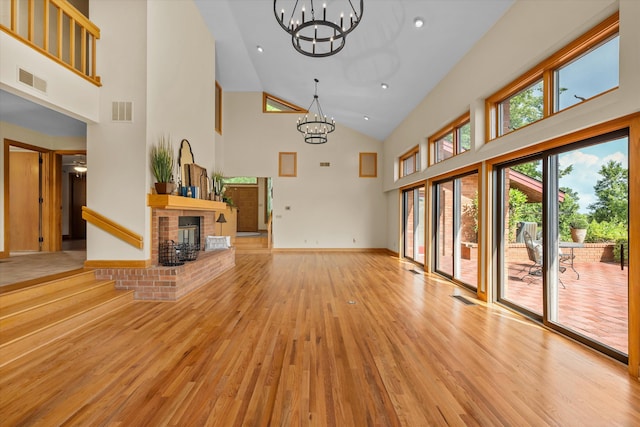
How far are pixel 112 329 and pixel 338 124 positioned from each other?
8637 mm

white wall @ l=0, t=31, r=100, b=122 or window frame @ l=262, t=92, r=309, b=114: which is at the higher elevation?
window frame @ l=262, t=92, r=309, b=114

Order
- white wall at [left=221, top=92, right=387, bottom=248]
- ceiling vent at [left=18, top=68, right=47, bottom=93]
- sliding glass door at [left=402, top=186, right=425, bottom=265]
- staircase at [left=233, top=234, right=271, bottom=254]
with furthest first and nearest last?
white wall at [left=221, top=92, right=387, bottom=248], staircase at [left=233, top=234, right=271, bottom=254], sliding glass door at [left=402, top=186, right=425, bottom=265], ceiling vent at [left=18, top=68, right=47, bottom=93]

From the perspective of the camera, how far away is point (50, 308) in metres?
3.16

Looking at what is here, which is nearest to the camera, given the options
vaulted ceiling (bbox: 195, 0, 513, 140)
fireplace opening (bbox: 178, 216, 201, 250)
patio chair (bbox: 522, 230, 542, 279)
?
patio chair (bbox: 522, 230, 542, 279)

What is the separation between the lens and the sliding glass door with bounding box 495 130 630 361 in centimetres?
256

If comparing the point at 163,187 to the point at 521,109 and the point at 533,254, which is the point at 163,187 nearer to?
the point at 521,109

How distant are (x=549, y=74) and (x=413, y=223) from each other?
16.6 feet

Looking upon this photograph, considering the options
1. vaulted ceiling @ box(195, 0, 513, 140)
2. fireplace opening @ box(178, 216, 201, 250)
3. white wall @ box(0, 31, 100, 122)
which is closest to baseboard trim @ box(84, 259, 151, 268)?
fireplace opening @ box(178, 216, 201, 250)

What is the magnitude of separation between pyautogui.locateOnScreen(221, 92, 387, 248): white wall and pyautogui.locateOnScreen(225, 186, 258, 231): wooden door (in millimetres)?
4370

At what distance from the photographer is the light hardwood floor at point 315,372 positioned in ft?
5.93

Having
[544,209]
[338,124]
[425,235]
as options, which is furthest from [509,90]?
[338,124]

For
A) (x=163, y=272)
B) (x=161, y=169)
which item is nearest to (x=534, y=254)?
(x=163, y=272)

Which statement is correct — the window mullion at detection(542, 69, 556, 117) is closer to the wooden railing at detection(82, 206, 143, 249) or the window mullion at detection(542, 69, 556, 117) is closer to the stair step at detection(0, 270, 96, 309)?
the wooden railing at detection(82, 206, 143, 249)

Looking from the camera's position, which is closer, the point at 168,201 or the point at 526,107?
the point at 526,107
